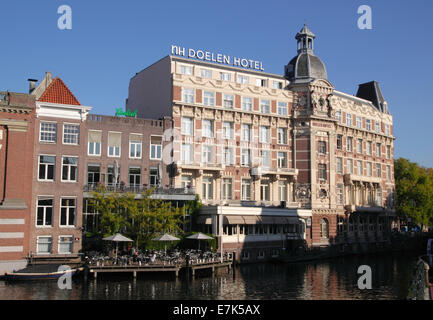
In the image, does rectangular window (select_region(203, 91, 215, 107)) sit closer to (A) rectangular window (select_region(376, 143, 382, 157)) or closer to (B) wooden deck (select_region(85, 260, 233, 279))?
(B) wooden deck (select_region(85, 260, 233, 279))

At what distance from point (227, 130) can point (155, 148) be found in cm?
1126

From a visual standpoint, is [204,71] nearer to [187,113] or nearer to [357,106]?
[187,113]

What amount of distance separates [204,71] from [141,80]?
11.0 m

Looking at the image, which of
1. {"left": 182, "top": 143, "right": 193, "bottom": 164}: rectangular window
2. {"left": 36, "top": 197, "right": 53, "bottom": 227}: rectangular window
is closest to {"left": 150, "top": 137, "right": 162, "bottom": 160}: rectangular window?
{"left": 182, "top": 143, "right": 193, "bottom": 164}: rectangular window

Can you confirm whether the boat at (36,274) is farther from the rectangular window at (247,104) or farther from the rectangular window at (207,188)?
the rectangular window at (247,104)

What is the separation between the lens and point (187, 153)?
61906mm

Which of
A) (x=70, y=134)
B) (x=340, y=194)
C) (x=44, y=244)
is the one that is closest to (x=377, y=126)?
(x=340, y=194)

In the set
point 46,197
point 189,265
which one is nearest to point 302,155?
point 189,265

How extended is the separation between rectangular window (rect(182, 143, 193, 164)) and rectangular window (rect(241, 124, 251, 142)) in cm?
836

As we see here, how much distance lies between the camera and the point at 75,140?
49.8 meters

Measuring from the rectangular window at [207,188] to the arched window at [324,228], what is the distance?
1857 centimetres

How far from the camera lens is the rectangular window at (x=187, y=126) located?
61906 millimetres

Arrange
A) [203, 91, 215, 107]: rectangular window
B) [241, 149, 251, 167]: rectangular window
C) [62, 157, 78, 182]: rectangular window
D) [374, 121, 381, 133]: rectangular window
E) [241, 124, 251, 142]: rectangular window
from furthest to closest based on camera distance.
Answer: [374, 121, 381, 133]: rectangular window → [241, 124, 251, 142]: rectangular window → [241, 149, 251, 167]: rectangular window → [203, 91, 215, 107]: rectangular window → [62, 157, 78, 182]: rectangular window

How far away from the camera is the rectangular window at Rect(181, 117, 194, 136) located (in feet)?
203
